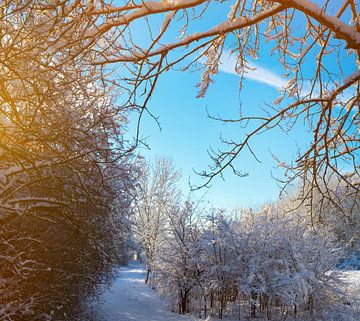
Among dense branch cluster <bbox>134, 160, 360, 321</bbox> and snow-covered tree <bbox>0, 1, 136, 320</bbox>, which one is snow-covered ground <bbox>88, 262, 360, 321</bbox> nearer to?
dense branch cluster <bbox>134, 160, 360, 321</bbox>

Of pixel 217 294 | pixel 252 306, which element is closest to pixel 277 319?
pixel 252 306

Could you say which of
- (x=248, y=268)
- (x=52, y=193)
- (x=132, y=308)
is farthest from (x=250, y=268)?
(x=52, y=193)

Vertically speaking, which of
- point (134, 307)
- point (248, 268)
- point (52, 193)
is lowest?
point (134, 307)

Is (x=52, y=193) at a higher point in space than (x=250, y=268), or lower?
higher

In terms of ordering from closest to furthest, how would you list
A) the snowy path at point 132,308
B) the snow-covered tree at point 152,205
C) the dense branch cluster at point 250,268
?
the snowy path at point 132,308, the dense branch cluster at point 250,268, the snow-covered tree at point 152,205

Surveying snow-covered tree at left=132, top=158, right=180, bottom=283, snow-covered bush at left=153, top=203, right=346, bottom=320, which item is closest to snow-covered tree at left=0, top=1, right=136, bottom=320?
snow-covered bush at left=153, top=203, right=346, bottom=320

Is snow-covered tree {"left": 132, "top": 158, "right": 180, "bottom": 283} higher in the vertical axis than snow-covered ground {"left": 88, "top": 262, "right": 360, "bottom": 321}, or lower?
higher

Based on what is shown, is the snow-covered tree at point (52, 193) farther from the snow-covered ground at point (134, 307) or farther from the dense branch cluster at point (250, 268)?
the dense branch cluster at point (250, 268)

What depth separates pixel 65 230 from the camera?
23.9 ft

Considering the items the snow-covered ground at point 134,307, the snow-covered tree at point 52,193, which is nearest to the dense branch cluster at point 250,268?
the snow-covered ground at point 134,307

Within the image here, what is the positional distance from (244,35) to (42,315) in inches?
277

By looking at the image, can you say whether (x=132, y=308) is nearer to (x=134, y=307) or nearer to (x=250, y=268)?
(x=134, y=307)

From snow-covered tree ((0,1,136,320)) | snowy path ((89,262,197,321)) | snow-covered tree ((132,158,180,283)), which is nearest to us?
snow-covered tree ((0,1,136,320))

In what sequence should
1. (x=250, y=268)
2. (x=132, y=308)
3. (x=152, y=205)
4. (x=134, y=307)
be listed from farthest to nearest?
(x=152, y=205)
(x=134, y=307)
(x=132, y=308)
(x=250, y=268)
